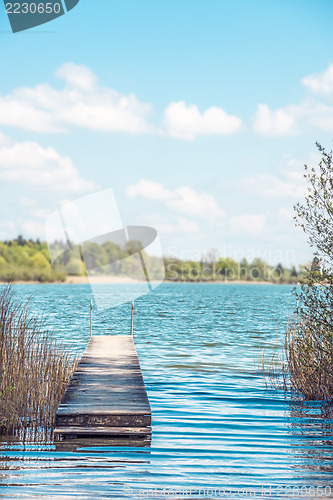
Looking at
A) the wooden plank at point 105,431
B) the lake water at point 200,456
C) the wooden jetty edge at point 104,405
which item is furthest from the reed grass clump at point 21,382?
the lake water at point 200,456

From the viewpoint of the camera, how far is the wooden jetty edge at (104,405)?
28.2ft

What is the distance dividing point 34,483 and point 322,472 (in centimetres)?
340

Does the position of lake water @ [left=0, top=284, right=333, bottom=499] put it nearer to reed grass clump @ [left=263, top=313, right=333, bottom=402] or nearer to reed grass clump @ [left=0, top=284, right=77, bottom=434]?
reed grass clump @ [left=263, top=313, right=333, bottom=402]

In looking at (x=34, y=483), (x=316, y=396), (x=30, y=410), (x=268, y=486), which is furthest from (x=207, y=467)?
(x=316, y=396)

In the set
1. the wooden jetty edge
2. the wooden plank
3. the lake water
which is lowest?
the lake water

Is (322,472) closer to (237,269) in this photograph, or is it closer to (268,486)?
(268,486)

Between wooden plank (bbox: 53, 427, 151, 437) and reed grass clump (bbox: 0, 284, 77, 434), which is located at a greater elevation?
reed grass clump (bbox: 0, 284, 77, 434)

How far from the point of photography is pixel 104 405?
9172 mm

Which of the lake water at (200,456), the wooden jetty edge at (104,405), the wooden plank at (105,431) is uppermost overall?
the wooden jetty edge at (104,405)

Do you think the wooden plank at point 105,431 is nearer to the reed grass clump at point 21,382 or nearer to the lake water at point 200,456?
the lake water at point 200,456

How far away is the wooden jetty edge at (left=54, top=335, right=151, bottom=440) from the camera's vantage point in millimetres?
8602

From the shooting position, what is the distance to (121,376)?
11.9 metres

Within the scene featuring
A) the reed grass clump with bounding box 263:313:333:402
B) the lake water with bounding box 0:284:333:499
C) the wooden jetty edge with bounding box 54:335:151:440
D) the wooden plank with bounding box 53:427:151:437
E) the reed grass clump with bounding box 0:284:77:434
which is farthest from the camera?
the reed grass clump with bounding box 263:313:333:402

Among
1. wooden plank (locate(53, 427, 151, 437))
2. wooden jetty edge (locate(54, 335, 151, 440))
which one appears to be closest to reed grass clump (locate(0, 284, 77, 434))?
wooden jetty edge (locate(54, 335, 151, 440))
